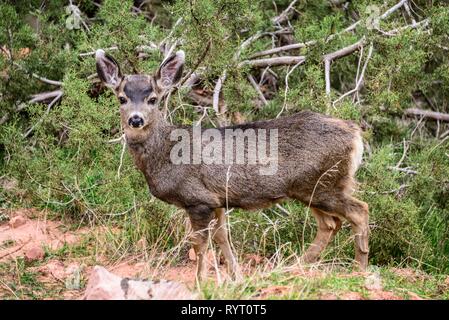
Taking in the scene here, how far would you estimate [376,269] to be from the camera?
7.51 m

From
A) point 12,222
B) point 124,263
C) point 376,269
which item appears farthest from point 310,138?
point 12,222

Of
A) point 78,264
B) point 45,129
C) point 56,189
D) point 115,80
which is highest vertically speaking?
point 115,80

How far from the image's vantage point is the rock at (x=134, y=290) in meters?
5.51

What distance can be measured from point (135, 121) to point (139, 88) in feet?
1.31

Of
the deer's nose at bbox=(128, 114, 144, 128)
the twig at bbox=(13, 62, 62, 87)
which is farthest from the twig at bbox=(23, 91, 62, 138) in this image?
the deer's nose at bbox=(128, 114, 144, 128)

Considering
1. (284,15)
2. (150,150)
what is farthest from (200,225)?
(284,15)

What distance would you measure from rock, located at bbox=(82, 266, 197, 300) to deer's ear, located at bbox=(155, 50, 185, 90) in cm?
231

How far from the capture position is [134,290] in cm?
557

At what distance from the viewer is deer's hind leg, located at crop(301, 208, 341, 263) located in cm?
768

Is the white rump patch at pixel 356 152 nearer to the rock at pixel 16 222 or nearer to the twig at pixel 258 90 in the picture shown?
the twig at pixel 258 90

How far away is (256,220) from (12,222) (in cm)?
262

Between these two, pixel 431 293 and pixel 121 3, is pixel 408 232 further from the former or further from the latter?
pixel 121 3

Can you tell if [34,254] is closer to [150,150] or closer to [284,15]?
[150,150]

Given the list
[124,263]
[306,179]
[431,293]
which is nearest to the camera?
[431,293]
